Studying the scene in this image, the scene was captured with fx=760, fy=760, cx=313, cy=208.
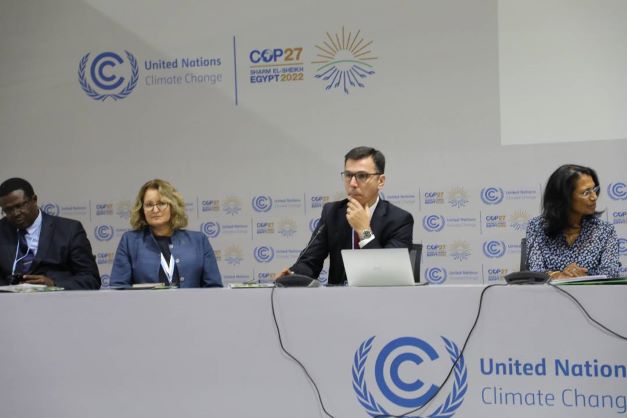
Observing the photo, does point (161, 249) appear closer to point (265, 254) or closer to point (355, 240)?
point (355, 240)

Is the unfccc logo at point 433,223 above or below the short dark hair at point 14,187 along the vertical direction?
below

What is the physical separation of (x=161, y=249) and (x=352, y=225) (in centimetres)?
102

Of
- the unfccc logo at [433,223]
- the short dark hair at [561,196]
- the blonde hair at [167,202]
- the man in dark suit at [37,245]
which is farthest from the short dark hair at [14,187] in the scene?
the short dark hair at [561,196]

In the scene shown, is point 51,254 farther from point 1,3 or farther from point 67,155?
point 1,3

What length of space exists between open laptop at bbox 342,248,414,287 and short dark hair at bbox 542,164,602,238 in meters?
1.19

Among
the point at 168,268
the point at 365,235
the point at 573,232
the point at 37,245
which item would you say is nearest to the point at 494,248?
the point at 573,232

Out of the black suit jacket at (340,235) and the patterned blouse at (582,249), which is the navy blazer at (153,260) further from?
the patterned blouse at (582,249)

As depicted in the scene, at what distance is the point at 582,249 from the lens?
344 centimetres

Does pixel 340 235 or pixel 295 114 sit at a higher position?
pixel 295 114

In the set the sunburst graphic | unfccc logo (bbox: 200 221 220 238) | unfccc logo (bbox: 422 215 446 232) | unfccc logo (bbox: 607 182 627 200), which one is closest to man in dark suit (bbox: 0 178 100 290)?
unfccc logo (bbox: 200 221 220 238)

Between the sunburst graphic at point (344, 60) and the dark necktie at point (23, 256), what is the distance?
2.20 metres

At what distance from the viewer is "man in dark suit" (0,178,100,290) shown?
3.87 meters

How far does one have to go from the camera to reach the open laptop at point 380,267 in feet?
8.43

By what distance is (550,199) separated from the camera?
11.6ft
